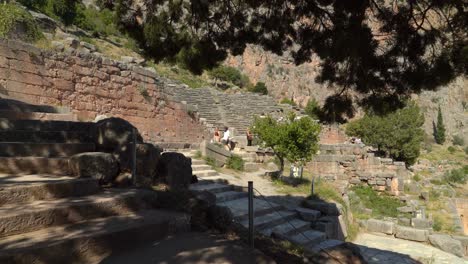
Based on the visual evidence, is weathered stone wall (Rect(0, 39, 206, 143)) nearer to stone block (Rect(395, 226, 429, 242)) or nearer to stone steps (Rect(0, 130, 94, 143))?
stone steps (Rect(0, 130, 94, 143))

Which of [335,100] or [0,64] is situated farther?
[0,64]

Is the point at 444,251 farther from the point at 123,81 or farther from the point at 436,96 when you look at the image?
the point at 436,96

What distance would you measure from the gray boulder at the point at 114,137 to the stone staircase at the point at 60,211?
0.14m

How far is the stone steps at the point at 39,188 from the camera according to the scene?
353 cm

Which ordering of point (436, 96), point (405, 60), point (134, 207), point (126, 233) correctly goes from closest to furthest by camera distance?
point (126, 233) → point (134, 207) → point (405, 60) → point (436, 96)

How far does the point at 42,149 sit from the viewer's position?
5.07 meters

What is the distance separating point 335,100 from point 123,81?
9.39 meters

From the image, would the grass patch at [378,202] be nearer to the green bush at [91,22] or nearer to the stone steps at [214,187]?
the stone steps at [214,187]

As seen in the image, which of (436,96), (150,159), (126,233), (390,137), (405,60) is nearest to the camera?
(126,233)

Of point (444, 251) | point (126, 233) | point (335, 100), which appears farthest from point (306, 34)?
point (444, 251)

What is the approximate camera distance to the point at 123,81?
14055 millimetres

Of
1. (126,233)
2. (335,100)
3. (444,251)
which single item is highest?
(335,100)

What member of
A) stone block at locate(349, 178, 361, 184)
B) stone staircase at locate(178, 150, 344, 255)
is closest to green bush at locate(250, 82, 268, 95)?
stone block at locate(349, 178, 361, 184)

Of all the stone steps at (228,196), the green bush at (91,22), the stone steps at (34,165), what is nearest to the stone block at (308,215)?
the stone steps at (228,196)
